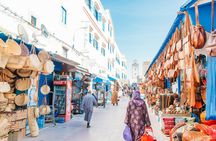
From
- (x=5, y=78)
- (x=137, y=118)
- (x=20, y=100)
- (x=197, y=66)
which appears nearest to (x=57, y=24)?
(x=20, y=100)

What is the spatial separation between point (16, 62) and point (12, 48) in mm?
487

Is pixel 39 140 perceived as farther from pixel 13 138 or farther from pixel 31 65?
pixel 31 65

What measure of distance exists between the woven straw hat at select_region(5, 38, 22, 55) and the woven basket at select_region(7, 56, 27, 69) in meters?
0.24

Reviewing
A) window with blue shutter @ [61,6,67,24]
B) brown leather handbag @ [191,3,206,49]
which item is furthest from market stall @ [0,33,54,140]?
window with blue shutter @ [61,6,67,24]

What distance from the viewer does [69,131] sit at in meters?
10.5

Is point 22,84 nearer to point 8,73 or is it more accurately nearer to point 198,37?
point 8,73

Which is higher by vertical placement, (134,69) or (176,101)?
(134,69)

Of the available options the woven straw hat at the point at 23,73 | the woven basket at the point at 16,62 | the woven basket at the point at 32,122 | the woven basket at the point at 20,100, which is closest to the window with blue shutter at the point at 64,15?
the woven basket at the point at 32,122

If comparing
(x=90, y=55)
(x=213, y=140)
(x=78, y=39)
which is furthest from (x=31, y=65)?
(x=90, y=55)

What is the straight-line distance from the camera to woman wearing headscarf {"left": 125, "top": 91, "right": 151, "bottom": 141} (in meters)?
6.75

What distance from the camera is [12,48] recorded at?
250 inches

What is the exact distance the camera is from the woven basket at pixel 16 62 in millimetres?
6578

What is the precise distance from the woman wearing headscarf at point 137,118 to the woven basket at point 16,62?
3.15 m

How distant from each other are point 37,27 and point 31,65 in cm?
535
